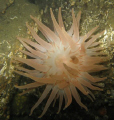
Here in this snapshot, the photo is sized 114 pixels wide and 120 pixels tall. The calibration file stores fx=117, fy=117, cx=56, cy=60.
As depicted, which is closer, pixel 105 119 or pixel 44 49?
pixel 44 49

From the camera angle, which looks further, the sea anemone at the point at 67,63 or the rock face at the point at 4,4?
the rock face at the point at 4,4

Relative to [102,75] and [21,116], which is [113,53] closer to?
[102,75]

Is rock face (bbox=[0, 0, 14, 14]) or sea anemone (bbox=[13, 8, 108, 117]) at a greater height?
rock face (bbox=[0, 0, 14, 14])

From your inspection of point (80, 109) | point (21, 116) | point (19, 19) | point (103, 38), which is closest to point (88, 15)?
point (103, 38)

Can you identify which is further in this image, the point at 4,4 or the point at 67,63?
the point at 4,4

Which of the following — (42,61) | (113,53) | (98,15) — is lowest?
(113,53)

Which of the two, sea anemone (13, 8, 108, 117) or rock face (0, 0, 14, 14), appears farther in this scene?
rock face (0, 0, 14, 14)

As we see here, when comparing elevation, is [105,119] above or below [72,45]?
below

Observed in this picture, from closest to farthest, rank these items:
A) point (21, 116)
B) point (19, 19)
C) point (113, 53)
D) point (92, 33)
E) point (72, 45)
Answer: point (72, 45) → point (113, 53) → point (92, 33) → point (19, 19) → point (21, 116)

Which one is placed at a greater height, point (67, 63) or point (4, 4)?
point (4, 4)

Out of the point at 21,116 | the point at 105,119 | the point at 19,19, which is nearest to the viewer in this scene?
the point at 19,19

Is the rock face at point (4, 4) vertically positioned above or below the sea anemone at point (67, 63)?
above
